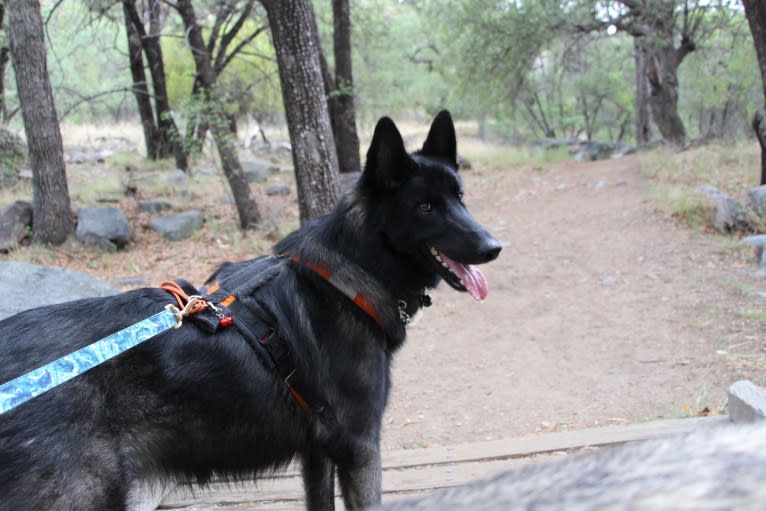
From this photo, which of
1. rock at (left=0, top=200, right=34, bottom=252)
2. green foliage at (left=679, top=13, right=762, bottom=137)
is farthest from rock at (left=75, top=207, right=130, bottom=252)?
green foliage at (left=679, top=13, right=762, bottom=137)

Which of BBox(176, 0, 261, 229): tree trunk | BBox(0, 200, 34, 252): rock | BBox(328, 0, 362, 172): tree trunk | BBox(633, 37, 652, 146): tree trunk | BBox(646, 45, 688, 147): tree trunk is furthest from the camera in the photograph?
BBox(633, 37, 652, 146): tree trunk

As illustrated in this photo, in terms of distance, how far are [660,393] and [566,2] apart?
41.4 feet

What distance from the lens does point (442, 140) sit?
8.87 feet

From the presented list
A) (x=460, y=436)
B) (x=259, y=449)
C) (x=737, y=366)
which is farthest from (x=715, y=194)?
(x=259, y=449)

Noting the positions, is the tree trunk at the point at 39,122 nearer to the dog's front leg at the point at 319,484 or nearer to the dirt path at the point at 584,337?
the dirt path at the point at 584,337

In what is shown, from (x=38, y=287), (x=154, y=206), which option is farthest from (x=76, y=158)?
(x=38, y=287)

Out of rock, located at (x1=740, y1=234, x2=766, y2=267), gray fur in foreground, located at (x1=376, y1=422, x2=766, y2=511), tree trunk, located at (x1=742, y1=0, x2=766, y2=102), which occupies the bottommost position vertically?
rock, located at (x1=740, y1=234, x2=766, y2=267)

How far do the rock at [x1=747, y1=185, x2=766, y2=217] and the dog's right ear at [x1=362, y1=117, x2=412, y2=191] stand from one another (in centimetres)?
785

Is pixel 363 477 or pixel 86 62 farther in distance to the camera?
pixel 86 62

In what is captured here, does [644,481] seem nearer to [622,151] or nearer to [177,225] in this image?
[177,225]

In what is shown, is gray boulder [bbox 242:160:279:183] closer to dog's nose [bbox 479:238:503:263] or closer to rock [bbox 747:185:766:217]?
rock [bbox 747:185:766:217]

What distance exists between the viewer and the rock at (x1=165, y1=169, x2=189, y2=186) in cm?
1390

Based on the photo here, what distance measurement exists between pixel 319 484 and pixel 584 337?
4347 millimetres

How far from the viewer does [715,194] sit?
9.17 metres
